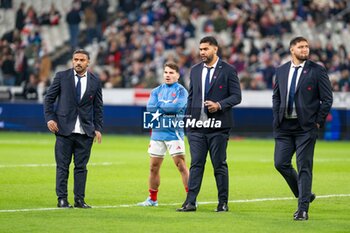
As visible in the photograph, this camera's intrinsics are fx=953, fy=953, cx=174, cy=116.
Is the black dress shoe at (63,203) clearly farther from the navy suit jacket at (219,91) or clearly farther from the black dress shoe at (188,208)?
the navy suit jacket at (219,91)

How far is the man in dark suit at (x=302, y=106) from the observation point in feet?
40.5

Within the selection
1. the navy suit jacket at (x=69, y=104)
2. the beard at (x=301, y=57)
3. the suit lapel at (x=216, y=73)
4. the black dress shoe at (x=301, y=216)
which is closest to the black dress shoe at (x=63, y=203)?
the navy suit jacket at (x=69, y=104)

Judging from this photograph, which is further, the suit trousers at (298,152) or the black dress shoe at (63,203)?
the black dress shoe at (63,203)

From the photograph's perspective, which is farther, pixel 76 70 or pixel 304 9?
pixel 304 9

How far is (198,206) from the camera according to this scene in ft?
45.1

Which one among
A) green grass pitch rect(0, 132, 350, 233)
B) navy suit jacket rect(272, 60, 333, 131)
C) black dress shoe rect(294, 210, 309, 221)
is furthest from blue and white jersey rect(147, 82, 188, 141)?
black dress shoe rect(294, 210, 309, 221)

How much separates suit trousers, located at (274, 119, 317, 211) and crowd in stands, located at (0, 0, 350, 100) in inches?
837

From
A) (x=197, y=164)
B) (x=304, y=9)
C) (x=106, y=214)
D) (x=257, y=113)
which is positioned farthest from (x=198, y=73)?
(x=304, y=9)

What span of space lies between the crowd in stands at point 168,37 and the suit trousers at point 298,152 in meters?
21.3

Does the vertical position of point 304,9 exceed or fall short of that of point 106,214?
it exceeds it

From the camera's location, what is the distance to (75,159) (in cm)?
1352

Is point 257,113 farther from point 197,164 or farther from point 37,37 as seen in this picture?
point 197,164

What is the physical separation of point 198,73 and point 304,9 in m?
25.7

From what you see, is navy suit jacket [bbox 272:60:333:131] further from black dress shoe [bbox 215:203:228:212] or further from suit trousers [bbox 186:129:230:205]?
black dress shoe [bbox 215:203:228:212]
